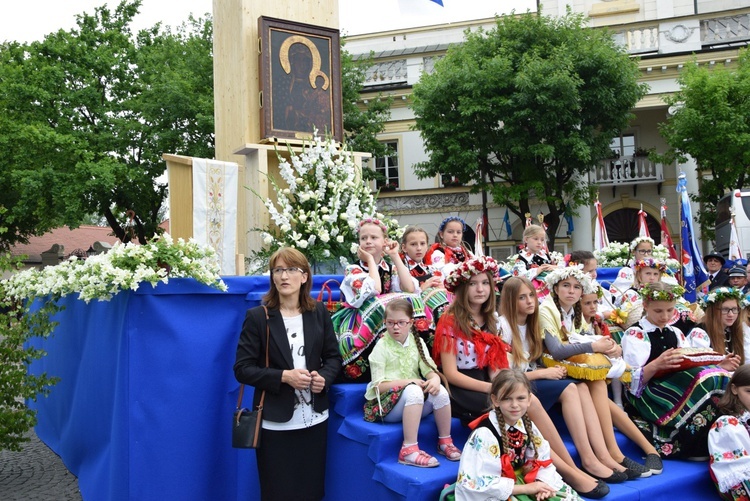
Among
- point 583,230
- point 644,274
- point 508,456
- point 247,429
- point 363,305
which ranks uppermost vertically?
point 583,230

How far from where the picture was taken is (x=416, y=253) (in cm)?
600

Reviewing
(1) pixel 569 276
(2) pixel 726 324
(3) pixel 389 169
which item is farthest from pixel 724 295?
(3) pixel 389 169

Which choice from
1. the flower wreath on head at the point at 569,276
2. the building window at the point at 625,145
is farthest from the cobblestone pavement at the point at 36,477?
the building window at the point at 625,145

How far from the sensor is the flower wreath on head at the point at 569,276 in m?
5.09

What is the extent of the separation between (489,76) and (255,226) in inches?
575

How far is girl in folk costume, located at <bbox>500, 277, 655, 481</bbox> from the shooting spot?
4410 millimetres

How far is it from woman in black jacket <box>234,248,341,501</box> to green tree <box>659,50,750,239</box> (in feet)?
63.1

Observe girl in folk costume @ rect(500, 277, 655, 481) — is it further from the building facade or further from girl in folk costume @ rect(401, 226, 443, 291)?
the building facade

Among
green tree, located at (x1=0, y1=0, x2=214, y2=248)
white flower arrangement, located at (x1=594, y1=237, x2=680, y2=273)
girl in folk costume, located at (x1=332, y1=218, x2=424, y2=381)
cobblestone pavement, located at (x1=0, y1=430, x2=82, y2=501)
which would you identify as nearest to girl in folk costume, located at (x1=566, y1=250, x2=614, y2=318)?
girl in folk costume, located at (x1=332, y1=218, x2=424, y2=381)

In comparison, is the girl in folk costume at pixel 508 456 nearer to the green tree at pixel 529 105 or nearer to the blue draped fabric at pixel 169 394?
Result: the blue draped fabric at pixel 169 394

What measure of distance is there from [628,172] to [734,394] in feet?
74.4

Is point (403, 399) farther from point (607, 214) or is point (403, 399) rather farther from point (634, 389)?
point (607, 214)

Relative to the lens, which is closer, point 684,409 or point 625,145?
point 684,409

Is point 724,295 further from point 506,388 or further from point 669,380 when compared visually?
point 506,388
